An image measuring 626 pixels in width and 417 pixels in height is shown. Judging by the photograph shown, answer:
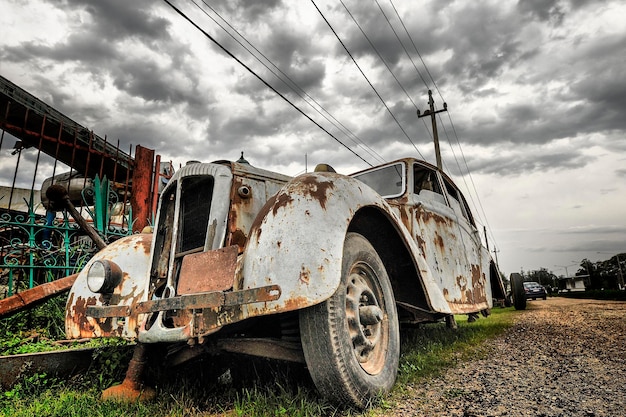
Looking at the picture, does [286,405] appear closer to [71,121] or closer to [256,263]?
[256,263]

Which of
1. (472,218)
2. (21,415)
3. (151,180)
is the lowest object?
(21,415)

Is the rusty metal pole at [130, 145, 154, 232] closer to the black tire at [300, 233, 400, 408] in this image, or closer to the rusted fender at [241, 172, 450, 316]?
the rusted fender at [241, 172, 450, 316]

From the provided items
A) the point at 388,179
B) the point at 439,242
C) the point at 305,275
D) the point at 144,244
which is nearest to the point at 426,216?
the point at 439,242

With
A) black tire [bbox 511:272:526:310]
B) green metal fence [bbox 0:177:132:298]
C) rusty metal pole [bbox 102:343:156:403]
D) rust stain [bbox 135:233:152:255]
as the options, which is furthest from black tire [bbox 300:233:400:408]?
black tire [bbox 511:272:526:310]

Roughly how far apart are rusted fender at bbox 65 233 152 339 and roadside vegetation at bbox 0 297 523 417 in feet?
1.30

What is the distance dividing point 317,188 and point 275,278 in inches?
A: 23.6

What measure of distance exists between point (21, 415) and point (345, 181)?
7.44 feet

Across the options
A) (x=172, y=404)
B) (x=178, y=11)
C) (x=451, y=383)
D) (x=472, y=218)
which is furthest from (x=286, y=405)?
(x=178, y=11)

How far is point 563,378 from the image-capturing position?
8.45 feet

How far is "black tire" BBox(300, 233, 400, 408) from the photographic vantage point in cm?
186

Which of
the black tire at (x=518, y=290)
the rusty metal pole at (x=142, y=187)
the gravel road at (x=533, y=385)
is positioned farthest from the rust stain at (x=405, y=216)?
the black tire at (x=518, y=290)

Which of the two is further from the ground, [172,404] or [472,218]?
[472,218]

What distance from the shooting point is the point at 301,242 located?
194cm

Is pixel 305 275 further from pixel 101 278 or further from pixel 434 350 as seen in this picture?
pixel 434 350
